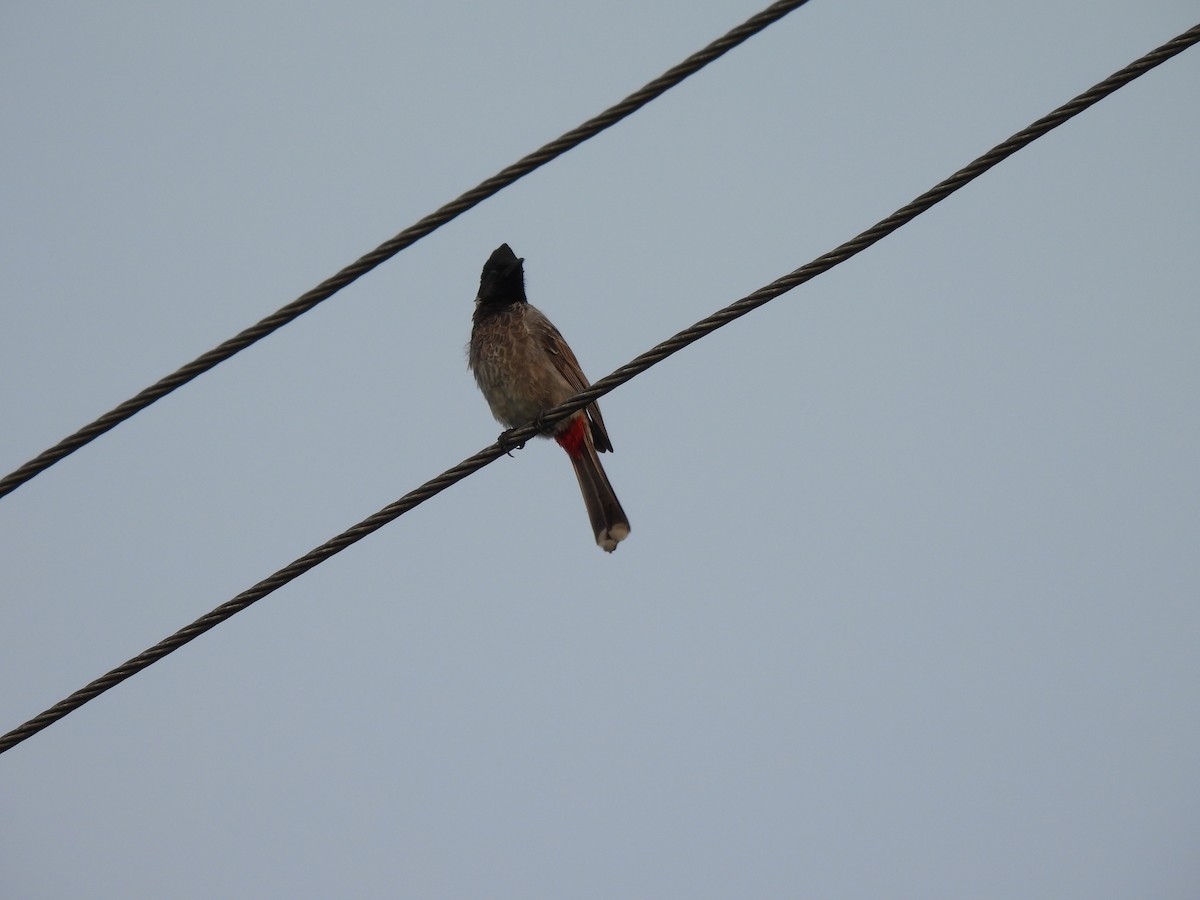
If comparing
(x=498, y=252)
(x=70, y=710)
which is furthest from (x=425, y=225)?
(x=498, y=252)

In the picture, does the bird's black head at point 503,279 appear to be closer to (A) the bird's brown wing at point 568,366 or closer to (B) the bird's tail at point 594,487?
(A) the bird's brown wing at point 568,366

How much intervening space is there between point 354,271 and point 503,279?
3.79 m

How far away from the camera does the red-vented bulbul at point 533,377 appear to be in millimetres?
6277

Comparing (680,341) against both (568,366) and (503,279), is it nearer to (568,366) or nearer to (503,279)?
(568,366)

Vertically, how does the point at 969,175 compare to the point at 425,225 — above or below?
below

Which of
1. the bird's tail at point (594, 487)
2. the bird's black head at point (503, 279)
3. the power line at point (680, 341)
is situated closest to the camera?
the power line at point (680, 341)

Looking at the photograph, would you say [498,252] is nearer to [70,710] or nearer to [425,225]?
[425,225]

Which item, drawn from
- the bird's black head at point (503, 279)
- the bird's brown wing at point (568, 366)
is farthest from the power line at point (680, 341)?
the bird's black head at point (503, 279)

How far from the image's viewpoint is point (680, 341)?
3.70 m

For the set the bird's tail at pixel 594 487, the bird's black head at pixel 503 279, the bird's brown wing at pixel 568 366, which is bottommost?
the bird's tail at pixel 594 487

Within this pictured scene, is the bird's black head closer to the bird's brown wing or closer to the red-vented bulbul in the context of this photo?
the red-vented bulbul

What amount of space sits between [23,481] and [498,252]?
4.25 metres

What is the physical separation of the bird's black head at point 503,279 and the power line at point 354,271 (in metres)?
3.70

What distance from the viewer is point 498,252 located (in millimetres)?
7246
